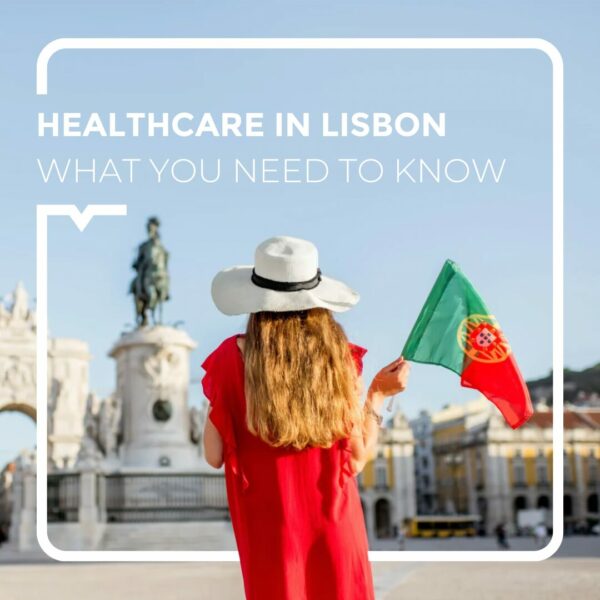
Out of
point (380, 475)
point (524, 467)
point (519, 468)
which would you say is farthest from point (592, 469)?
point (380, 475)

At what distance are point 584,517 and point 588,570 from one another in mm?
41399

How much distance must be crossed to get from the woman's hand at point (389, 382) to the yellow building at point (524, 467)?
5228 centimetres

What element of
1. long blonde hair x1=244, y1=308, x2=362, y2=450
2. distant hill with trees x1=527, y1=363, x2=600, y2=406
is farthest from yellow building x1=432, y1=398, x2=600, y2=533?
long blonde hair x1=244, y1=308, x2=362, y2=450

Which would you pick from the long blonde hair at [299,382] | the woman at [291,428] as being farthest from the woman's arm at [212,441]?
the long blonde hair at [299,382]

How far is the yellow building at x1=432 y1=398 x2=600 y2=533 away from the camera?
2170 inches

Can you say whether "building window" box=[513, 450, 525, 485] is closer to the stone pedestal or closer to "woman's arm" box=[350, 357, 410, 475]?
the stone pedestal

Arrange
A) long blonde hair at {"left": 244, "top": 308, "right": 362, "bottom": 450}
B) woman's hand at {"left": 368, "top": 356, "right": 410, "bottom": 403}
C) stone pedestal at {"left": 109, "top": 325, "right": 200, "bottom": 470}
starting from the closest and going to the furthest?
long blonde hair at {"left": 244, "top": 308, "right": 362, "bottom": 450}
woman's hand at {"left": 368, "top": 356, "right": 410, "bottom": 403}
stone pedestal at {"left": 109, "top": 325, "right": 200, "bottom": 470}

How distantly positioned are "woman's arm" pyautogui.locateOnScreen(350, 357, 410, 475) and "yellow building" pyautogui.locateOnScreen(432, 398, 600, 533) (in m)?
52.3

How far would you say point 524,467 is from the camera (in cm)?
5650

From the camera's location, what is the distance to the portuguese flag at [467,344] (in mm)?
2744

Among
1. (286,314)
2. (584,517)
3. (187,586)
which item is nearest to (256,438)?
(286,314)

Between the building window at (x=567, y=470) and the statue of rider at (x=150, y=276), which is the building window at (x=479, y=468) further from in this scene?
the statue of rider at (x=150, y=276)

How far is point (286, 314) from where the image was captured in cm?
242

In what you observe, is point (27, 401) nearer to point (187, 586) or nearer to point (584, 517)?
point (187, 586)
